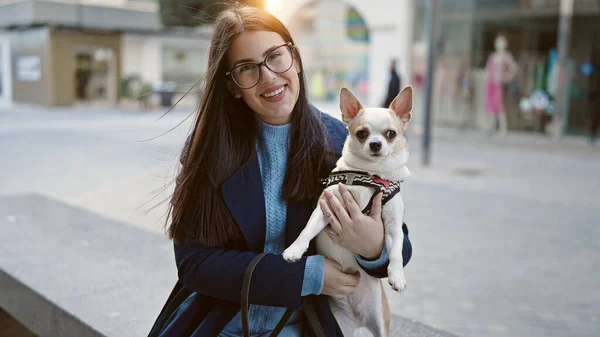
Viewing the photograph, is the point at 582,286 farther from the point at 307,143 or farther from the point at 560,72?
the point at 560,72

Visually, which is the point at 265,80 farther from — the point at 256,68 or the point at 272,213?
the point at 272,213

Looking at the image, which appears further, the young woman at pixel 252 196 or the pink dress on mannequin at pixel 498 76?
the pink dress on mannequin at pixel 498 76

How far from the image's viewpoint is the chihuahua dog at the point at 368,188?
1.92m

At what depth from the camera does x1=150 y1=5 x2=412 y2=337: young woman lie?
194cm

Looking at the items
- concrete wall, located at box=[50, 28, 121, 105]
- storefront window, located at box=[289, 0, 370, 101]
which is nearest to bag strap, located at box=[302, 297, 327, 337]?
storefront window, located at box=[289, 0, 370, 101]

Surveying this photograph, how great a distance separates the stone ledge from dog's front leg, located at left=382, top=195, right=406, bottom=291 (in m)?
0.99

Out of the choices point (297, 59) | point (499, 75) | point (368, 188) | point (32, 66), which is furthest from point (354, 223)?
point (32, 66)

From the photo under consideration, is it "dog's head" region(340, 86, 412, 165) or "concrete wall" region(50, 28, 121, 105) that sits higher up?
"concrete wall" region(50, 28, 121, 105)

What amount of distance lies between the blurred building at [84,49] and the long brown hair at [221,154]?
2362 centimetres

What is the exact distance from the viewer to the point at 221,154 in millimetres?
2074

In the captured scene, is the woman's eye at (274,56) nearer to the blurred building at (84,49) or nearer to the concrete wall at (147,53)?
the blurred building at (84,49)

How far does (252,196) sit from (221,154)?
0.63ft

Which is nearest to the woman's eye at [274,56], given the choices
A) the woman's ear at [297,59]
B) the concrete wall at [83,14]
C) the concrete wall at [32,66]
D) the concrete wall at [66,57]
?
the woman's ear at [297,59]

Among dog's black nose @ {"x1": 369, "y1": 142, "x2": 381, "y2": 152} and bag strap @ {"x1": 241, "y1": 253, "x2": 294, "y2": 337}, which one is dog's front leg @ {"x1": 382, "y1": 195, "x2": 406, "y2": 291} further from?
bag strap @ {"x1": 241, "y1": 253, "x2": 294, "y2": 337}
